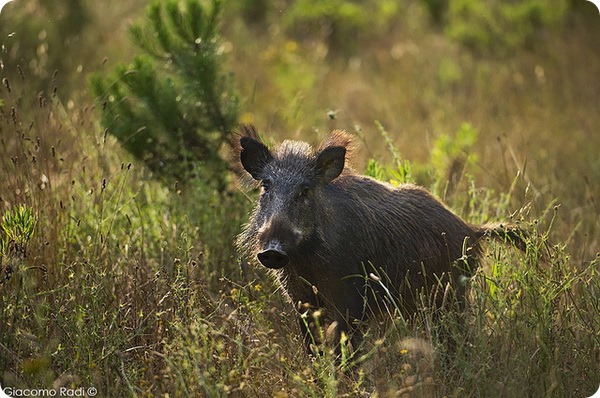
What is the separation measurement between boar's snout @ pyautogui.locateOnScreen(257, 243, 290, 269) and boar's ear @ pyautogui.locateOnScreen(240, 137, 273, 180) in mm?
702

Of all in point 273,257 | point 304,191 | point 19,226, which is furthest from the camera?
point 304,191

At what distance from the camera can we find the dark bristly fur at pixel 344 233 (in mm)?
5012

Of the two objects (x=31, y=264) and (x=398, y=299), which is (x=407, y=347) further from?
(x=31, y=264)

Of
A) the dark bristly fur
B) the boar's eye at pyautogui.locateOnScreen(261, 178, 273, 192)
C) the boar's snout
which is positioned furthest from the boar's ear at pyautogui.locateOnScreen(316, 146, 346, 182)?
the boar's snout

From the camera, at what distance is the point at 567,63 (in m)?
11.6

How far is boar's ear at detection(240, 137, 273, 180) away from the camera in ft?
17.3

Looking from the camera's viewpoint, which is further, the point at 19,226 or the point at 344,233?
the point at 344,233

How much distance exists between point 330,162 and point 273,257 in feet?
2.46

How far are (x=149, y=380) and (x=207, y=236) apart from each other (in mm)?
1446

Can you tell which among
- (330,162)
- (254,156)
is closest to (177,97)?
(254,156)

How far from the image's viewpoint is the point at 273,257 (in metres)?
4.66

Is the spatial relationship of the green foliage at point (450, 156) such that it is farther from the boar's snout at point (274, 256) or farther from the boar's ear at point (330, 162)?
the boar's snout at point (274, 256)

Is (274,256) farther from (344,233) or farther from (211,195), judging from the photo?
(211,195)

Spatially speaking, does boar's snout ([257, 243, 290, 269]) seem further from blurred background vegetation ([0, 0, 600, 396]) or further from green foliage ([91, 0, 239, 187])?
green foliage ([91, 0, 239, 187])
